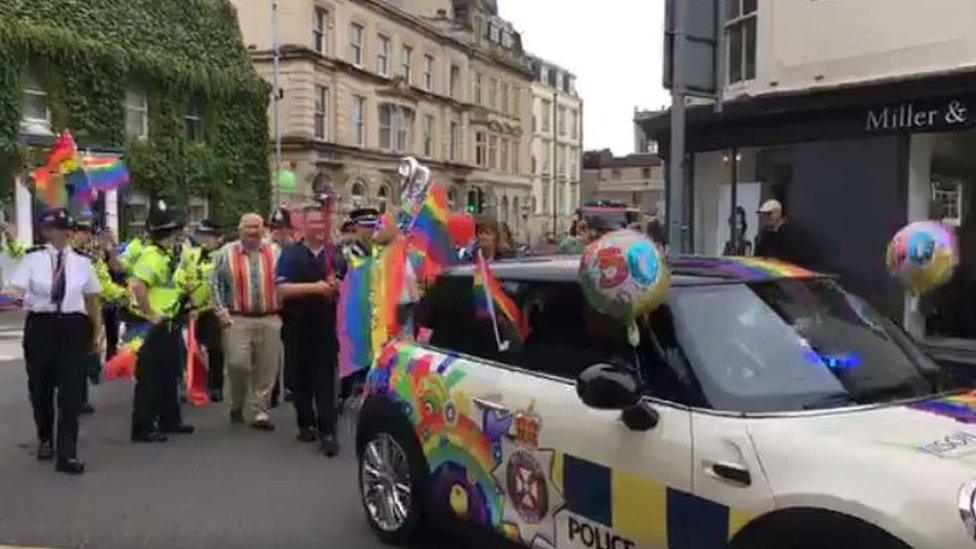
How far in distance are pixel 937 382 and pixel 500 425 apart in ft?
5.94

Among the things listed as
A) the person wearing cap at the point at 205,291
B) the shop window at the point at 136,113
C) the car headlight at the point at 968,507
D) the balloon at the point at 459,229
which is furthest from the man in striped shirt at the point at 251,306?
the shop window at the point at 136,113

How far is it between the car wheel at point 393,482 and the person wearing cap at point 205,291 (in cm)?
356

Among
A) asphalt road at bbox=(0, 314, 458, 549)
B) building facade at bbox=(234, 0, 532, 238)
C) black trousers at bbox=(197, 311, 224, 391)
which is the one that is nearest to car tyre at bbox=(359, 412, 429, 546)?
asphalt road at bbox=(0, 314, 458, 549)

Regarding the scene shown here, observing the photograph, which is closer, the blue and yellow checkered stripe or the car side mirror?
the blue and yellow checkered stripe

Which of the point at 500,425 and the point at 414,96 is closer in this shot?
the point at 500,425

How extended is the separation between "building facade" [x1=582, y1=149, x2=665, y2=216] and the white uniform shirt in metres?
91.8

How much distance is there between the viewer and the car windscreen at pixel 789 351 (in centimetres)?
375

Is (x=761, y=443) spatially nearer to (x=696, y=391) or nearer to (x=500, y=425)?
(x=696, y=391)

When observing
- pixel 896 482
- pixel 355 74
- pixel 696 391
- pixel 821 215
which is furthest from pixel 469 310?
pixel 355 74

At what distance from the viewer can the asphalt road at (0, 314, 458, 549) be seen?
5641mm

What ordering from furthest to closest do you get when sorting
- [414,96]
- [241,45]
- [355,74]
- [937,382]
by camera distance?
1. [414,96]
2. [355,74]
3. [241,45]
4. [937,382]

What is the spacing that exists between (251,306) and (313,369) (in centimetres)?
100

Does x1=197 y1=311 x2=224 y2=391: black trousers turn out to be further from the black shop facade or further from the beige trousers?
the black shop facade

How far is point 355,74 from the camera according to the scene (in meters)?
43.7
